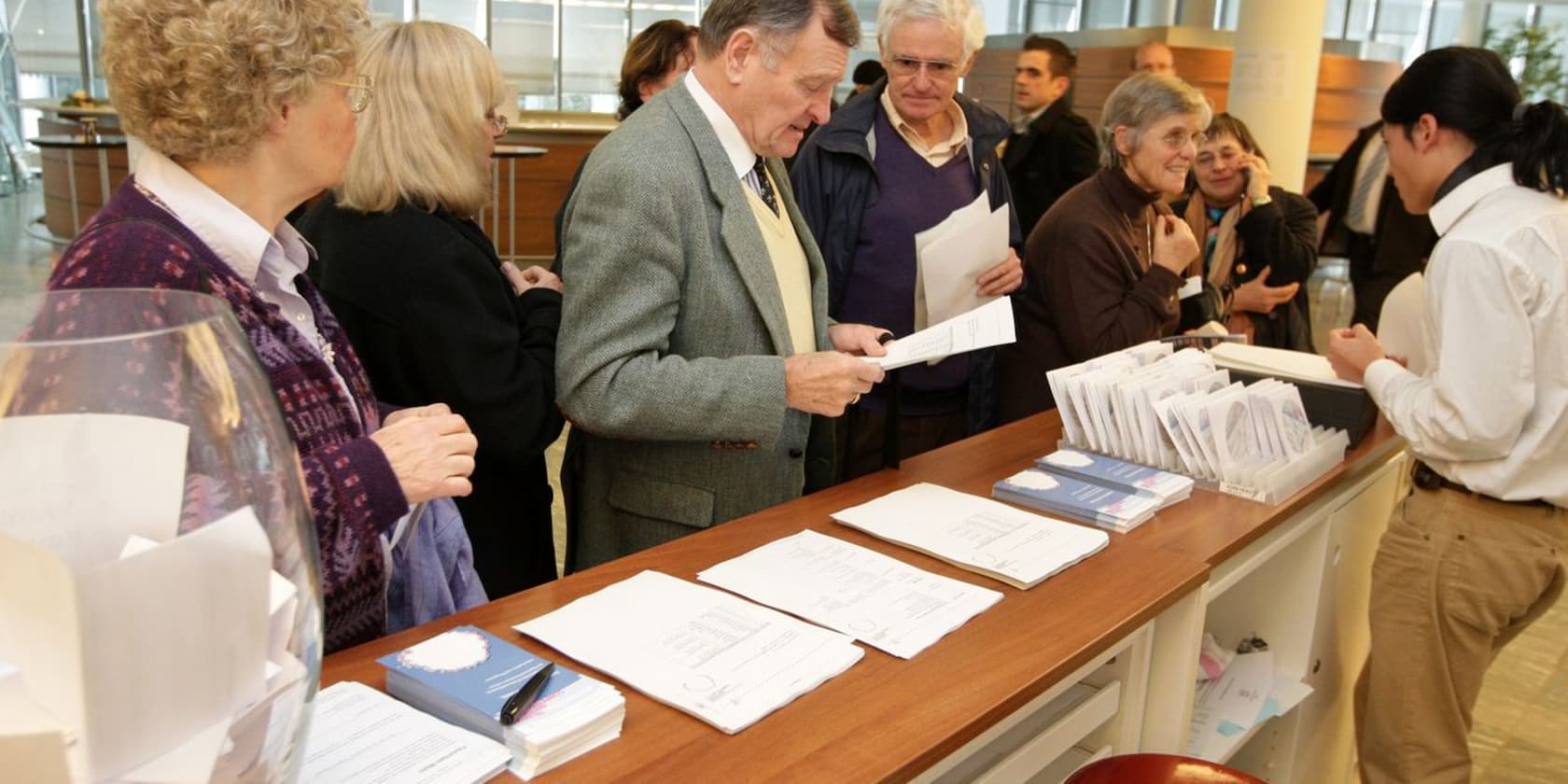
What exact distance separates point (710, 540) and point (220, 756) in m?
1.15

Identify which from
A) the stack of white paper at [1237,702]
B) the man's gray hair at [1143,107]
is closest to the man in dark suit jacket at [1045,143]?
the man's gray hair at [1143,107]

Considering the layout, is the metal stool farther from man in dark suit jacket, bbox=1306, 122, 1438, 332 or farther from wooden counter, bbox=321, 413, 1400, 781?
man in dark suit jacket, bbox=1306, 122, 1438, 332

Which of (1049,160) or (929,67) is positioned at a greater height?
(929,67)

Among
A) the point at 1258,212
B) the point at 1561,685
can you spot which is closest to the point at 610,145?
the point at 1258,212

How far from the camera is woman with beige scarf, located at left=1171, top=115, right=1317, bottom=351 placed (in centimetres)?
381

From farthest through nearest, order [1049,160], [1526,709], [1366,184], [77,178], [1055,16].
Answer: [1055,16], [77,178], [1049,160], [1366,184], [1526,709]

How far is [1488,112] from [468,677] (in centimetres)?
210

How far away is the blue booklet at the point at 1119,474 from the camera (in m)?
2.04

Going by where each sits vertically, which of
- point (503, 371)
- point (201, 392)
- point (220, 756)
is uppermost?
point (201, 392)

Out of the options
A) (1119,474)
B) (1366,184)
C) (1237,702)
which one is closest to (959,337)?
(1119,474)

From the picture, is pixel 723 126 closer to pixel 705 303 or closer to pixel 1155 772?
pixel 705 303

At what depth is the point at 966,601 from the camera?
155cm

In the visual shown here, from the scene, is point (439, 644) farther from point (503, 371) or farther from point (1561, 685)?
point (1561, 685)

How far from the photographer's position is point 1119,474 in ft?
6.91
